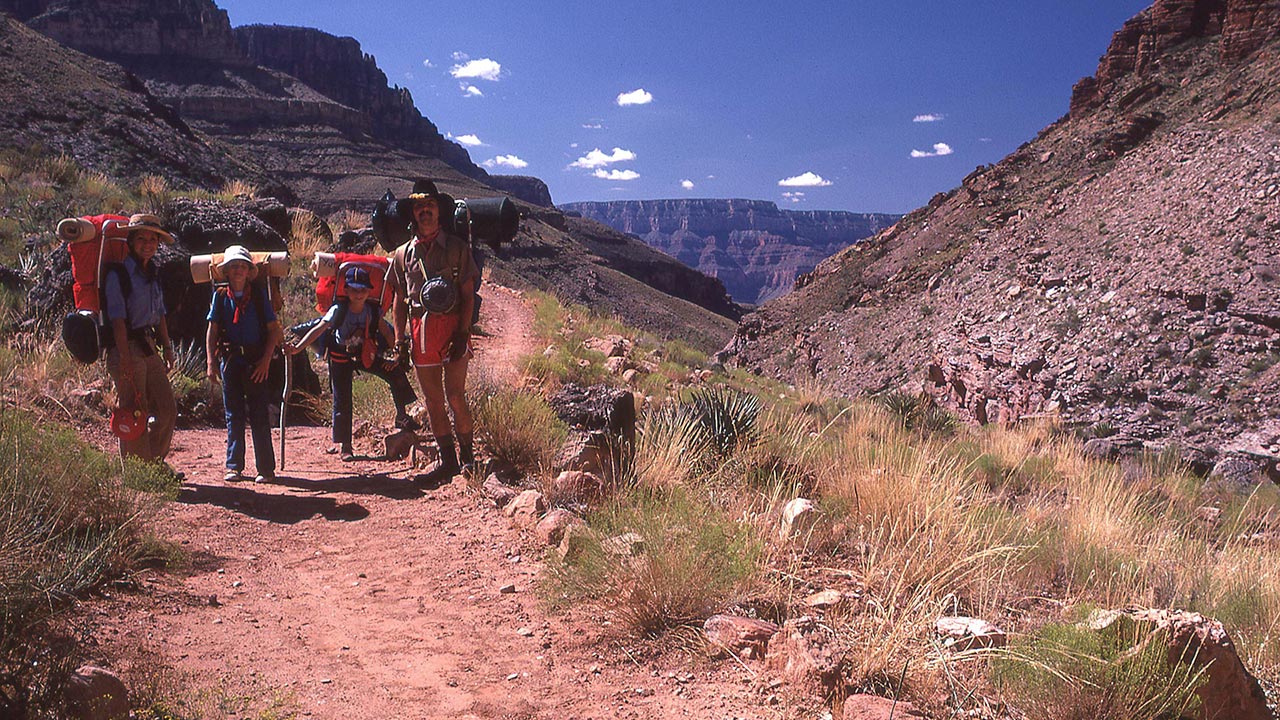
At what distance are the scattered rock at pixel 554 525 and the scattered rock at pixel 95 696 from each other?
219 centimetres

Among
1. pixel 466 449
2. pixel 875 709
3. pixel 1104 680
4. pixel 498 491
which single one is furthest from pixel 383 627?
pixel 1104 680

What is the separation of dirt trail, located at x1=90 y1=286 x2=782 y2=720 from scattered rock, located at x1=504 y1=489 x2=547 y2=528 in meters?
0.09

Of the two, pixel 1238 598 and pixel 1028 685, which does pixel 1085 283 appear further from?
pixel 1028 685

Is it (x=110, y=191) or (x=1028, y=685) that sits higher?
(x=110, y=191)

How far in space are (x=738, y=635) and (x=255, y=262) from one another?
188 inches

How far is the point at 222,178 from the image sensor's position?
2281 cm

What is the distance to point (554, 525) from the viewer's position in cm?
419

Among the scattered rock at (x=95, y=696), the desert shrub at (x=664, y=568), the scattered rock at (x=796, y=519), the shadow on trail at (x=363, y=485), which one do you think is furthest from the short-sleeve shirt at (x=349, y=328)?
the scattered rock at (x=95, y=696)

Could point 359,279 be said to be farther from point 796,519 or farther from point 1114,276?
point 1114,276

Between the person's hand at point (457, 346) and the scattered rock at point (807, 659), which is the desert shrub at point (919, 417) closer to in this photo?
the person's hand at point (457, 346)

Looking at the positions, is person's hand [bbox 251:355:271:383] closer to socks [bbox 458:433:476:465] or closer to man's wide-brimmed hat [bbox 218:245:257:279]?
man's wide-brimmed hat [bbox 218:245:257:279]

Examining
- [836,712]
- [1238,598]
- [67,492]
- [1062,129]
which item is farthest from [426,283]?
[1062,129]

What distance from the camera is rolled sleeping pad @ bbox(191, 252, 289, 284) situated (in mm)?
5701

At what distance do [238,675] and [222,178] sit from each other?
79.1ft
